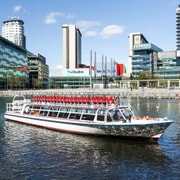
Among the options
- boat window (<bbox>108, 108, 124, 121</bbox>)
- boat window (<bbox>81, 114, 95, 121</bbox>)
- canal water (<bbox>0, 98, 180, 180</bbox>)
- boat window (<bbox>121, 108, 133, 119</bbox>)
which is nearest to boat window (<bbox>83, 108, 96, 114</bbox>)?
boat window (<bbox>81, 114, 95, 121</bbox>)

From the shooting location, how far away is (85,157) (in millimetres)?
33000

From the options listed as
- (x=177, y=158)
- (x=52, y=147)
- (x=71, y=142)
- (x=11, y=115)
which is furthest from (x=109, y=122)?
(x=11, y=115)

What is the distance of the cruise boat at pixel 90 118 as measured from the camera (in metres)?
39.2

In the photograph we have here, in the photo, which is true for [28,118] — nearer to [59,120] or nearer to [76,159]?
[59,120]

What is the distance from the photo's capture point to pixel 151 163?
1206 inches

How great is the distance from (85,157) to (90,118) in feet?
40.4

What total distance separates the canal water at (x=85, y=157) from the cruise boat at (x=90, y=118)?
134 centimetres

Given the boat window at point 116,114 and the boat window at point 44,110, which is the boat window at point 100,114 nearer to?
the boat window at point 116,114

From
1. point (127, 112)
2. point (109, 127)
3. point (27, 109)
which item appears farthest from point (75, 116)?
point (27, 109)

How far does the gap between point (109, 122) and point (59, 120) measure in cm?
974

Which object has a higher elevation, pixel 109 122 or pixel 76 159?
pixel 109 122

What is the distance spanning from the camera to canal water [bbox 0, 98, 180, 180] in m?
27.5

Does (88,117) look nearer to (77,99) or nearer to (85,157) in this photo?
(77,99)

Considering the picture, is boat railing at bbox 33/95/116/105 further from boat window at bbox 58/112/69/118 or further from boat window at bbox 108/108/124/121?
boat window at bbox 58/112/69/118
